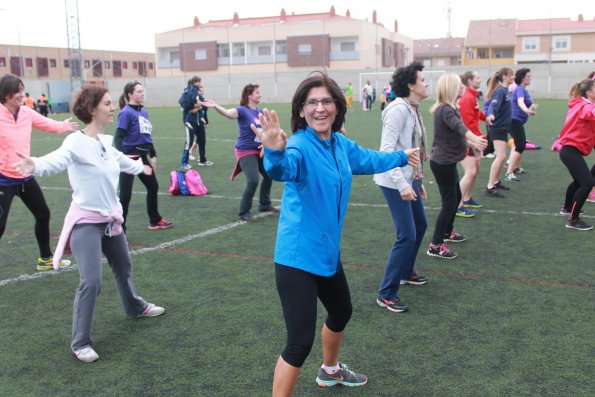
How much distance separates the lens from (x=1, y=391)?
3.87m

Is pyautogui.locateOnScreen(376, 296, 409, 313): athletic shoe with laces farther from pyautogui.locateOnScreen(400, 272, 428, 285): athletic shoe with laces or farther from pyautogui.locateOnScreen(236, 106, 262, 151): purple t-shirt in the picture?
pyautogui.locateOnScreen(236, 106, 262, 151): purple t-shirt

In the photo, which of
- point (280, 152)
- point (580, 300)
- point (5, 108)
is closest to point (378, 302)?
point (580, 300)

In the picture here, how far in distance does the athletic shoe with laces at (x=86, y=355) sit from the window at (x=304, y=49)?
2377 inches

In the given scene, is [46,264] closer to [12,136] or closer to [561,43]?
[12,136]

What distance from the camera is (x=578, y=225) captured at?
7582 millimetres

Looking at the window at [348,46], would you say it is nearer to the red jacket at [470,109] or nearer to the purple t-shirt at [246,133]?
the red jacket at [470,109]

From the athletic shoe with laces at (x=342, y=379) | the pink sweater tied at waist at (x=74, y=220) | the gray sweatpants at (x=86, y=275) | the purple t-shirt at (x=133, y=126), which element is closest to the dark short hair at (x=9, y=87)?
the purple t-shirt at (x=133, y=126)

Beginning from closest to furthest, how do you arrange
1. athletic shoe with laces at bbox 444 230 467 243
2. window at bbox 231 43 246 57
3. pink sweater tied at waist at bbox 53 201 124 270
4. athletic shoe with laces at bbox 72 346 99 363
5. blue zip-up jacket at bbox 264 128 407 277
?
blue zip-up jacket at bbox 264 128 407 277 → athletic shoe with laces at bbox 72 346 99 363 → pink sweater tied at waist at bbox 53 201 124 270 → athletic shoe with laces at bbox 444 230 467 243 → window at bbox 231 43 246 57

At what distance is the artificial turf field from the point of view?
12.9 ft

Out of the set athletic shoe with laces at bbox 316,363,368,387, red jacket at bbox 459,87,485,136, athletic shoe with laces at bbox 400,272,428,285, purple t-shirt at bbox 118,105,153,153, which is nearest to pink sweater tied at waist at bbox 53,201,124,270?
athletic shoe with laces at bbox 316,363,368,387

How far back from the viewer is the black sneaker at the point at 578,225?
754 cm

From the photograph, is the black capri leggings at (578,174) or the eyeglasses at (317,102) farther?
the black capri leggings at (578,174)

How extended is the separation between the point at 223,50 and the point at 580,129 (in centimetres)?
6385

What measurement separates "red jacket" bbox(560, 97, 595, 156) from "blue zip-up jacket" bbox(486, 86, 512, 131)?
2.21 meters
